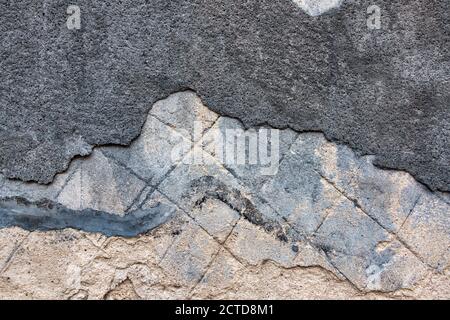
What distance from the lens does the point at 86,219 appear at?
2.08 m

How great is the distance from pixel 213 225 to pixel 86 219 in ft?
1.56

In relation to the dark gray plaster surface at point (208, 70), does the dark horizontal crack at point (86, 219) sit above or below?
below

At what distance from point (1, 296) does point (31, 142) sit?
58 centimetres

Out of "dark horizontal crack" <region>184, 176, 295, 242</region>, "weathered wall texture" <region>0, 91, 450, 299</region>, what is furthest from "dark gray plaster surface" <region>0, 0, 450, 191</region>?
"dark horizontal crack" <region>184, 176, 295, 242</region>

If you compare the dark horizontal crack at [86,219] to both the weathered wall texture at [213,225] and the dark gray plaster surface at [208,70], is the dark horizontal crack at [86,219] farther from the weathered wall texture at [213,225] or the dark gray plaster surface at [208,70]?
the dark gray plaster surface at [208,70]

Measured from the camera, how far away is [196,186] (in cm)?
208

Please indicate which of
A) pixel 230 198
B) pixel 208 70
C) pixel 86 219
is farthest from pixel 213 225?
pixel 208 70

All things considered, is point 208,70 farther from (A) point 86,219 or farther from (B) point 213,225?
(A) point 86,219

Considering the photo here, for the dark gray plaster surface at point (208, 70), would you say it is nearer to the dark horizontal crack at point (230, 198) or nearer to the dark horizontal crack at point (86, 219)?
the dark horizontal crack at point (86, 219)

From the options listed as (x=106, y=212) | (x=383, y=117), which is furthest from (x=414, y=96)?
(x=106, y=212)

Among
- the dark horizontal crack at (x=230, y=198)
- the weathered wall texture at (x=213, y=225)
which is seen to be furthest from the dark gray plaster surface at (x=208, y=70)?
the dark horizontal crack at (x=230, y=198)

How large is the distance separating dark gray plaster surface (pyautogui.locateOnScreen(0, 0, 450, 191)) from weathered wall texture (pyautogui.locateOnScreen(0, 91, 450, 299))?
7 centimetres

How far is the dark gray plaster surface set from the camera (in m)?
2.05

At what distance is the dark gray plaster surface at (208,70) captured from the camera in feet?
6.74
